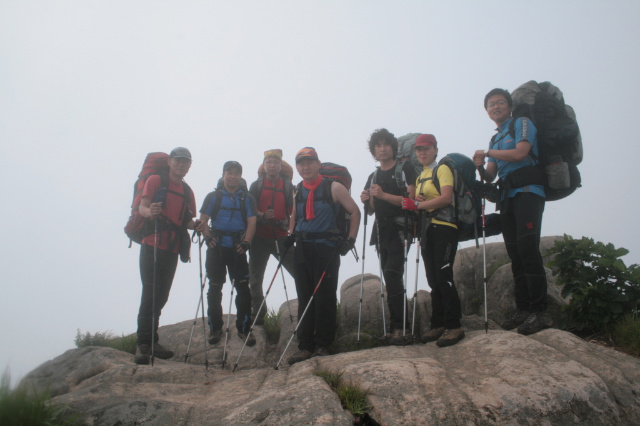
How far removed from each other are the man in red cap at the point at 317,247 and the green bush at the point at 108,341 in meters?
4.58

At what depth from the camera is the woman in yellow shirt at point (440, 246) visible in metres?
6.71

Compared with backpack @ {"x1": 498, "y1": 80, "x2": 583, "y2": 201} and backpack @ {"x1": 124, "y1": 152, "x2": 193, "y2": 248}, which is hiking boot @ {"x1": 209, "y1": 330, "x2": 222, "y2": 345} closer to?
backpack @ {"x1": 124, "y1": 152, "x2": 193, "y2": 248}

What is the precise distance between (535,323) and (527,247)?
1.09 m

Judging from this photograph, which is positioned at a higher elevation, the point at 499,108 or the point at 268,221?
the point at 499,108

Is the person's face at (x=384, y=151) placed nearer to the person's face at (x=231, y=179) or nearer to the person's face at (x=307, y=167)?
the person's face at (x=307, y=167)

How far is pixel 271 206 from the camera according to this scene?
976 centimetres

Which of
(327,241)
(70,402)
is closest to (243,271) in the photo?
(327,241)

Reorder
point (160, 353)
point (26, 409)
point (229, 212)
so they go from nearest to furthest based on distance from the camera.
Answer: point (26, 409), point (160, 353), point (229, 212)

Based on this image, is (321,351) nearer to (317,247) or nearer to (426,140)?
(317,247)

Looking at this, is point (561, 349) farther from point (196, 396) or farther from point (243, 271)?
point (243, 271)

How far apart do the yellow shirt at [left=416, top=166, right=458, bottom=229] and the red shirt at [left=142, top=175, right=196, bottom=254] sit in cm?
453

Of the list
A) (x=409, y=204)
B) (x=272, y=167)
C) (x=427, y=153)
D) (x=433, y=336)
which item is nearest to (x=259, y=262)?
(x=272, y=167)

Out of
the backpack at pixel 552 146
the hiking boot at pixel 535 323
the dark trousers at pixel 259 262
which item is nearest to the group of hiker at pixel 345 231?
the hiking boot at pixel 535 323

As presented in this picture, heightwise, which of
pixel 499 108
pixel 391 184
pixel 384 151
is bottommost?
pixel 391 184
